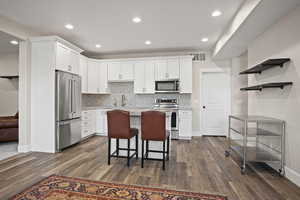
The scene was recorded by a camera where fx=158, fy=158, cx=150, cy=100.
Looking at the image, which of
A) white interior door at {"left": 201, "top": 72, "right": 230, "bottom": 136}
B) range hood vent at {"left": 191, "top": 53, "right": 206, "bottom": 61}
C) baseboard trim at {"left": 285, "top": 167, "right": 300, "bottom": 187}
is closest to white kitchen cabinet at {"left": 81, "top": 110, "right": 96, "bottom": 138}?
white interior door at {"left": 201, "top": 72, "right": 230, "bottom": 136}

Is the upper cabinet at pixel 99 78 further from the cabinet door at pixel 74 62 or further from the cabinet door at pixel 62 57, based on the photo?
the cabinet door at pixel 62 57

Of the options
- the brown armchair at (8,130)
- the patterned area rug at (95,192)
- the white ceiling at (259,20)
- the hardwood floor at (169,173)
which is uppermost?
the white ceiling at (259,20)

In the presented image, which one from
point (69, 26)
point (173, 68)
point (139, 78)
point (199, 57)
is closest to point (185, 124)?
point (173, 68)

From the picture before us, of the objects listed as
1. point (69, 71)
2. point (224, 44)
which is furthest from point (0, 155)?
point (224, 44)

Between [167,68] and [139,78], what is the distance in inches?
39.3

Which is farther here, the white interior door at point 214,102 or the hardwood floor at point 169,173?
the white interior door at point 214,102

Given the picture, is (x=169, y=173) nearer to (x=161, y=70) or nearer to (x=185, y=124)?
(x=185, y=124)

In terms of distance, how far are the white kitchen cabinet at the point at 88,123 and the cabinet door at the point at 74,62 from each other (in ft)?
4.16

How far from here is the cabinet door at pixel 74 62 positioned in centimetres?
416

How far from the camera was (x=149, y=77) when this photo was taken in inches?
208

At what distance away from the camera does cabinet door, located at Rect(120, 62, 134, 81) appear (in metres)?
5.42

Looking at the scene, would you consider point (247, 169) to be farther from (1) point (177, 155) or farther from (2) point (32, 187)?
(2) point (32, 187)

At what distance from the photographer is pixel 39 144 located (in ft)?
12.2

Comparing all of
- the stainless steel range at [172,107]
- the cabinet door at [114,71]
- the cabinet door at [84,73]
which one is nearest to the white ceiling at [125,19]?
the cabinet door at [84,73]
